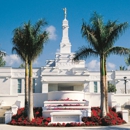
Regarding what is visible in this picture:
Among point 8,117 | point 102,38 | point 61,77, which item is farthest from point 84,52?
point 61,77

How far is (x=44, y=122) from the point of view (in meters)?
20.4

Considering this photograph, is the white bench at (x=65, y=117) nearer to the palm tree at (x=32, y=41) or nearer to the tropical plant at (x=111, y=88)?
the palm tree at (x=32, y=41)

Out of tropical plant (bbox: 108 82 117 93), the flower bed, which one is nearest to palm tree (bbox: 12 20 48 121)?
the flower bed

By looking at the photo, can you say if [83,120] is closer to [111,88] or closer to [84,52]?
[84,52]

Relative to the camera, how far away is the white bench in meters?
20.7

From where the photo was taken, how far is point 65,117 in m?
20.8

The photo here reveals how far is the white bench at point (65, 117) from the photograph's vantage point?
816 inches

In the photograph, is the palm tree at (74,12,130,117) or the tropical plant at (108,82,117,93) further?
the tropical plant at (108,82,117,93)

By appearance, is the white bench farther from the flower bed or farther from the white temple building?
the white temple building

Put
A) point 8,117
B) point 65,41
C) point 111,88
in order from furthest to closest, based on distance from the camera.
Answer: point 65,41, point 111,88, point 8,117

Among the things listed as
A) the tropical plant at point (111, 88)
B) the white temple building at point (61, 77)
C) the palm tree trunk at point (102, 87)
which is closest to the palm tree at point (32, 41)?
the palm tree trunk at point (102, 87)

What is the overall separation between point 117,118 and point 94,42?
6.24 metres

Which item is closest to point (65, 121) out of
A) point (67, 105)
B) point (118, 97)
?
point (67, 105)

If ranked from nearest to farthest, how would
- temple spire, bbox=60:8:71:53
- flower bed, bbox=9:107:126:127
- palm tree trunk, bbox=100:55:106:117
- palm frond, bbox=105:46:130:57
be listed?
1. flower bed, bbox=9:107:126:127
2. palm tree trunk, bbox=100:55:106:117
3. palm frond, bbox=105:46:130:57
4. temple spire, bbox=60:8:71:53
